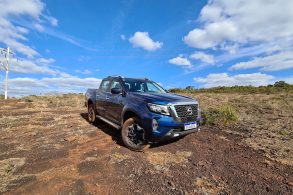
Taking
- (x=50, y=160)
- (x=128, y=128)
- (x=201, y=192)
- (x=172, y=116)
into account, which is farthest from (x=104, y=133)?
(x=201, y=192)

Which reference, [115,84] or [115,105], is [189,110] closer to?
[115,105]

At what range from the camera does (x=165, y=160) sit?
566cm

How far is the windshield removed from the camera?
286 inches

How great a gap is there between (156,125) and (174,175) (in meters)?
1.24

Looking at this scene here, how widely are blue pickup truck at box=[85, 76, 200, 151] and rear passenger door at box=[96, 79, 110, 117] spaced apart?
48cm

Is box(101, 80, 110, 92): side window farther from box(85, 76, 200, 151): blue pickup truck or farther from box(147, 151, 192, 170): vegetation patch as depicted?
box(147, 151, 192, 170): vegetation patch

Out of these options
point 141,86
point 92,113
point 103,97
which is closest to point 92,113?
point 92,113

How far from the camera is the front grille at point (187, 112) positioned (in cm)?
588

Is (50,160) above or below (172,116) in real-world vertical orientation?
below

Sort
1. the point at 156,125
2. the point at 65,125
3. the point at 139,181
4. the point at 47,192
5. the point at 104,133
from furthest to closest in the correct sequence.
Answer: the point at 65,125
the point at 104,133
the point at 156,125
the point at 139,181
the point at 47,192

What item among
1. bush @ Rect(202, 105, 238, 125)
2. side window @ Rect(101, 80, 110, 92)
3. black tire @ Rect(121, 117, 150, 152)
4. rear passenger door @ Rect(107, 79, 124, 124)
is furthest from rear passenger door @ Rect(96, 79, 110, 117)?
bush @ Rect(202, 105, 238, 125)

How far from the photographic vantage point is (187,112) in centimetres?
607

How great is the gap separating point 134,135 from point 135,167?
116 centimetres

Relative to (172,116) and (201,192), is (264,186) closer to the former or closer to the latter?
(201,192)
